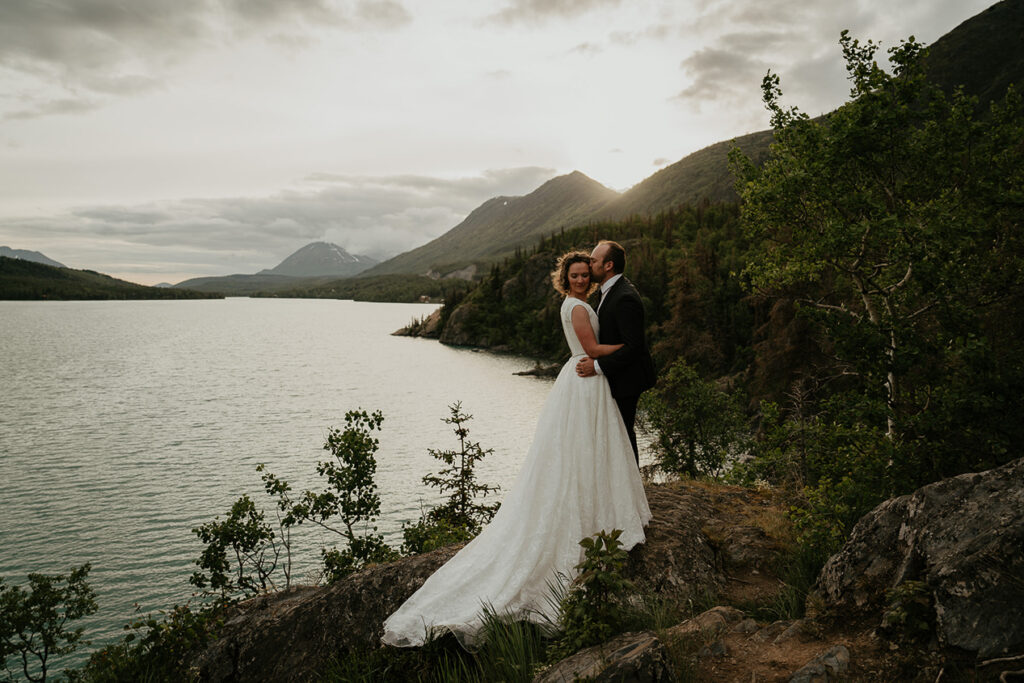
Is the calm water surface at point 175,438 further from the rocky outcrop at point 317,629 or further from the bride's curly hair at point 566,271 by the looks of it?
the bride's curly hair at point 566,271

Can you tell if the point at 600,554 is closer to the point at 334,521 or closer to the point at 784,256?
the point at 784,256

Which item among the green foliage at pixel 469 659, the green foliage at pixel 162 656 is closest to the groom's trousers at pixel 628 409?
the green foliage at pixel 469 659

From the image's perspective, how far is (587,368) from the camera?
5852mm

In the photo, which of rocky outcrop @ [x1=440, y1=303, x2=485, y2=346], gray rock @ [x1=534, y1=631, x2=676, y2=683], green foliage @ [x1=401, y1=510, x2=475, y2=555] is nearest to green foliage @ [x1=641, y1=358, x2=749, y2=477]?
green foliage @ [x1=401, y1=510, x2=475, y2=555]

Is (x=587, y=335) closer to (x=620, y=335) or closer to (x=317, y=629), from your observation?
(x=620, y=335)

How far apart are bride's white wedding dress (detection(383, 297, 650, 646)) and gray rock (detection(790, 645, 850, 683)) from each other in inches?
94.4

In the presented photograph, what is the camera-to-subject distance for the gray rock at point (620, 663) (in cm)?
364

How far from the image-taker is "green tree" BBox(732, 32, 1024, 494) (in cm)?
514

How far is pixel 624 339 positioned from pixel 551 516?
212 cm

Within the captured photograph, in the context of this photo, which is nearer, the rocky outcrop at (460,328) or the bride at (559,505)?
Answer: the bride at (559,505)

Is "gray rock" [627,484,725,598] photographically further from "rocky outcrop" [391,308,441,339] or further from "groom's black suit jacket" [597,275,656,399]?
"rocky outcrop" [391,308,441,339]

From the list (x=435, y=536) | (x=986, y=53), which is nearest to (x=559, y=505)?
(x=435, y=536)

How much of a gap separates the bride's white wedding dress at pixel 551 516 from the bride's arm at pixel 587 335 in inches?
3.8

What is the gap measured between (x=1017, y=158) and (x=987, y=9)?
234684mm
